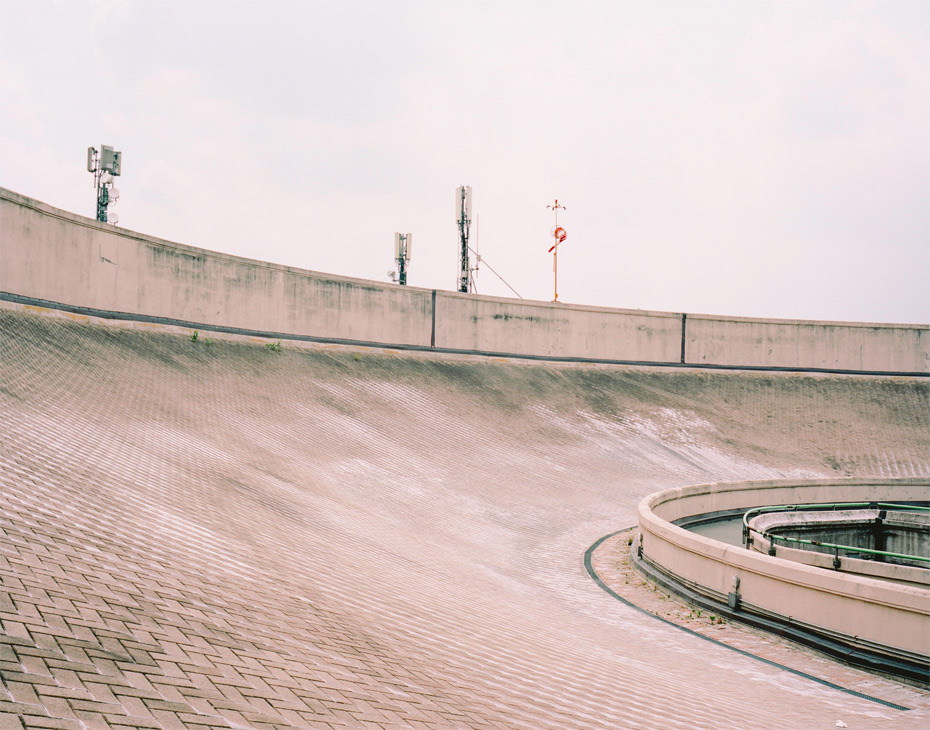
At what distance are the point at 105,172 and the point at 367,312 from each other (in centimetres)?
1026

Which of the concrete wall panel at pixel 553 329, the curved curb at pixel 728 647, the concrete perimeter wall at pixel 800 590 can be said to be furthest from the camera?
the concrete wall panel at pixel 553 329

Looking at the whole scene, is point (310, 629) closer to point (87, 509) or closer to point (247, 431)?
point (87, 509)

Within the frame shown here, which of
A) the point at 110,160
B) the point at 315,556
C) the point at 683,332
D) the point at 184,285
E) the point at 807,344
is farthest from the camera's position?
the point at 807,344

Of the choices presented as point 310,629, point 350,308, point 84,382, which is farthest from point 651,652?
point 350,308

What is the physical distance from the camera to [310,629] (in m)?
5.95

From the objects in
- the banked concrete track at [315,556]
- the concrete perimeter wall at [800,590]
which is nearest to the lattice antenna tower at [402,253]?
the banked concrete track at [315,556]

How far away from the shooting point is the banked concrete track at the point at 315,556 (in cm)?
441

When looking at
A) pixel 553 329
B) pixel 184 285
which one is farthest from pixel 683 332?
pixel 184 285

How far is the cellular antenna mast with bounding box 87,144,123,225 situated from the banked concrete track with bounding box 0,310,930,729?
16.3ft

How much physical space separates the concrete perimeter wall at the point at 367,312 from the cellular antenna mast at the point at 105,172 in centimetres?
240

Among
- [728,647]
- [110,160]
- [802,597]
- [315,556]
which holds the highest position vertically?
[110,160]

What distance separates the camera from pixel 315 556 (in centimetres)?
903

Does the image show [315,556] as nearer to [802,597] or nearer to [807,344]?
[802,597]

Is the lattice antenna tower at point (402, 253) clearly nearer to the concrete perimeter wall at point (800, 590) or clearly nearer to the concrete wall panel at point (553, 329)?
the concrete wall panel at point (553, 329)
